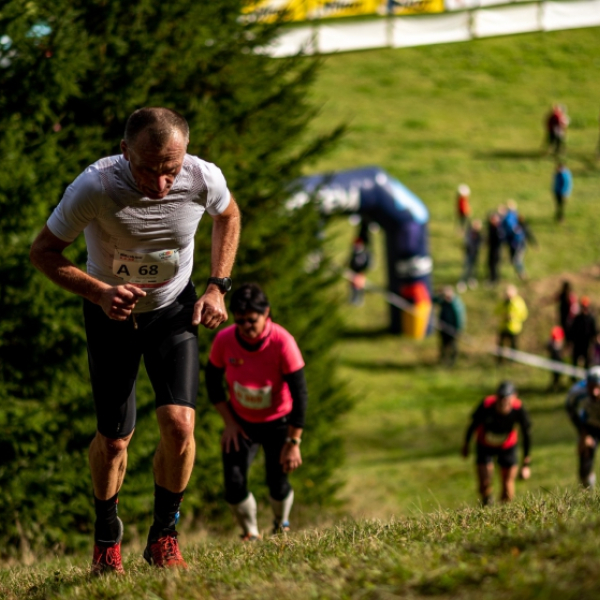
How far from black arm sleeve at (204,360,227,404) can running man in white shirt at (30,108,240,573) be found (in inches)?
77.0

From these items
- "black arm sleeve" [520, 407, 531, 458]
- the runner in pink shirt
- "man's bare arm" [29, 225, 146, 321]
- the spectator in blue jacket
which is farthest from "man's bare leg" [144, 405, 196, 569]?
the spectator in blue jacket

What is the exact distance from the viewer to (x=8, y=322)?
923 cm

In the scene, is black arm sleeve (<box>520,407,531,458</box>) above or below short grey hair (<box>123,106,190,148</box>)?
below

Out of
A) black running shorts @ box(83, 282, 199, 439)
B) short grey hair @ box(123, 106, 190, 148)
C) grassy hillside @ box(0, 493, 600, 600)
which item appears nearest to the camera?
grassy hillside @ box(0, 493, 600, 600)

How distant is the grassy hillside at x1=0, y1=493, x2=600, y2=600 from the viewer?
362 cm

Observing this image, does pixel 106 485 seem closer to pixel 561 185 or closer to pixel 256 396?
pixel 256 396

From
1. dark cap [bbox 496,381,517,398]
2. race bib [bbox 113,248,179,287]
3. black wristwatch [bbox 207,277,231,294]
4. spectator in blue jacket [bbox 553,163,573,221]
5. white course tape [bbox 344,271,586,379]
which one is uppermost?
spectator in blue jacket [bbox 553,163,573,221]

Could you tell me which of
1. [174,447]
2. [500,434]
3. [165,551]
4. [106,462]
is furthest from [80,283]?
[500,434]

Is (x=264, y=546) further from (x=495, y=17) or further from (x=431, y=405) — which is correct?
(x=495, y=17)

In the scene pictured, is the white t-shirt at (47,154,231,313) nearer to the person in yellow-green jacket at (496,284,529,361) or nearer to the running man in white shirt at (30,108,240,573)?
the running man in white shirt at (30,108,240,573)

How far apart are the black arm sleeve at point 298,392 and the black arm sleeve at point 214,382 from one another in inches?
21.3

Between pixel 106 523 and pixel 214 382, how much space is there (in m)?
2.12

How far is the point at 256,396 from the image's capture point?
6.97m

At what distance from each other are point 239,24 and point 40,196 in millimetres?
3764
